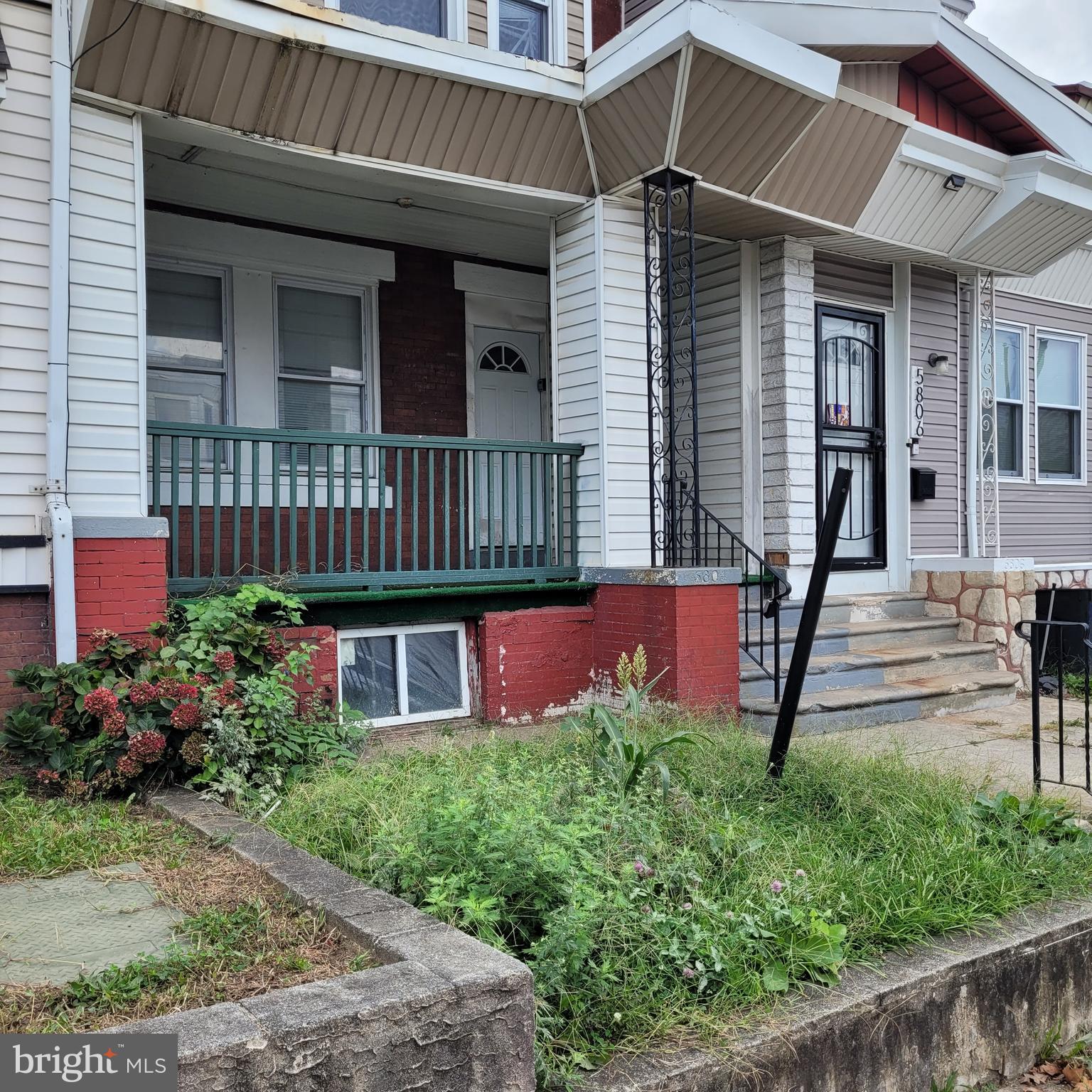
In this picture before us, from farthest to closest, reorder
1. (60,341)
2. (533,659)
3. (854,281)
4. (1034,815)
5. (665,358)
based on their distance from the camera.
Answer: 1. (854,281)
2. (665,358)
3. (533,659)
4. (60,341)
5. (1034,815)

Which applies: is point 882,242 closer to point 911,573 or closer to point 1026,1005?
point 911,573

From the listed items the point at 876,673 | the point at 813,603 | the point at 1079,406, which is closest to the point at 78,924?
the point at 813,603

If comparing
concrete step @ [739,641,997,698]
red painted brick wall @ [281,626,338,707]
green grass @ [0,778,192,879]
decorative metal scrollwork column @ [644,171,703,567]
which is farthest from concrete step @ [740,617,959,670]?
green grass @ [0,778,192,879]

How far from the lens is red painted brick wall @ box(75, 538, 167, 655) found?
5.06m

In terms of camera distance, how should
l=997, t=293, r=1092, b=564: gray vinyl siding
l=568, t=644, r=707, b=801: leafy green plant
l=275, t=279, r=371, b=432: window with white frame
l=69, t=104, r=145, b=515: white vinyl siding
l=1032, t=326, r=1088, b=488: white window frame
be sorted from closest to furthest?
l=568, t=644, r=707, b=801: leafy green plant < l=69, t=104, r=145, b=515: white vinyl siding < l=275, t=279, r=371, b=432: window with white frame < l=997, t=293, r=1092, b=564: gray vinyl siding < l=1032, t=326, r=1088, b=488: white window frame

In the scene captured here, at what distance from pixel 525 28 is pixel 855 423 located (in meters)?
4.30

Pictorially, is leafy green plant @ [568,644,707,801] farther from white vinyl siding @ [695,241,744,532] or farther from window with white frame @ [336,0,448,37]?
window with white frame @ [336,0,448,37]

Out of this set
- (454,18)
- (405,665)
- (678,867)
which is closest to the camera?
(678,867)

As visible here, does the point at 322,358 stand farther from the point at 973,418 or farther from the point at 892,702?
the point at 973,418

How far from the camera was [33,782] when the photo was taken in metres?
4.62

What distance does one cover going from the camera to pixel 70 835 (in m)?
3.85

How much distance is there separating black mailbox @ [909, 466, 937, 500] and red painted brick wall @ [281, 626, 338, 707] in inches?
223

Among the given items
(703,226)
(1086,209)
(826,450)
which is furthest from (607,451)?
(1086,209)

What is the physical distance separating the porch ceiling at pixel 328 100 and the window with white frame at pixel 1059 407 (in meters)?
6.62
